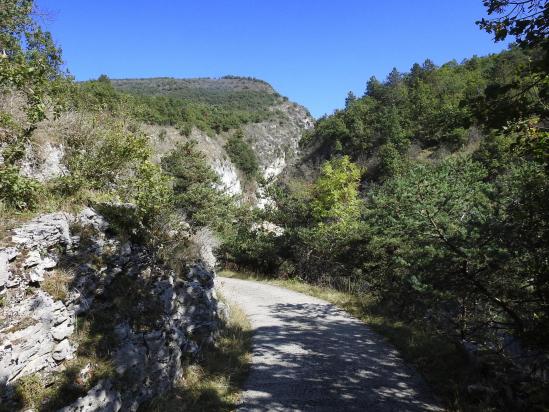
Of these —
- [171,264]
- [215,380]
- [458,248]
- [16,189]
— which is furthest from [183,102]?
[458,248]

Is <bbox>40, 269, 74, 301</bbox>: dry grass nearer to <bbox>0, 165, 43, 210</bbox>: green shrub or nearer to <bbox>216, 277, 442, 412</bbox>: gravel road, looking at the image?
<bbox>0, 165, 43, 210</bbox>: green shrub

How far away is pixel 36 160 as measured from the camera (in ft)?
24.8

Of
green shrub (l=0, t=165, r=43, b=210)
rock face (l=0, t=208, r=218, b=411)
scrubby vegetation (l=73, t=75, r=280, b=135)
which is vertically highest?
scrubby vegetation (l=73, t=75, r=280, b=135)

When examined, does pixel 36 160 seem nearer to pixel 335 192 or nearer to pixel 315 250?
pixel 315 250

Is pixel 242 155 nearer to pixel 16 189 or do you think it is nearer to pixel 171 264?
pixel 171 264

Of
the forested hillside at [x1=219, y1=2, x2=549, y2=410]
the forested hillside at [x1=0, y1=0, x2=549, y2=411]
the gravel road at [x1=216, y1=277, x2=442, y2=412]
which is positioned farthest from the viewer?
the gravel road at [x1=216, y1=277, x2=442, y2=412]

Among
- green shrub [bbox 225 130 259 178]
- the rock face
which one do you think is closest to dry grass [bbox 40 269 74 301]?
the rock face

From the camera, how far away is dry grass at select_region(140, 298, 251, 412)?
19.2ft

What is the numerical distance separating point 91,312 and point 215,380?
2662 millimetres

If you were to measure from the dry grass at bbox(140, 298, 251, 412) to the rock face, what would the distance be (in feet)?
0.79

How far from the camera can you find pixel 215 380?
22.7 ft

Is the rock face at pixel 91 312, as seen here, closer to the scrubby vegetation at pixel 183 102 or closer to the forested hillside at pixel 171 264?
the forested hillside at pixel 171 264

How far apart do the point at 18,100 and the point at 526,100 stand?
8988 millimetres

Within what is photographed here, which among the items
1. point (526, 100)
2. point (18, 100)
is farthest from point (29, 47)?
point (526, 100)
